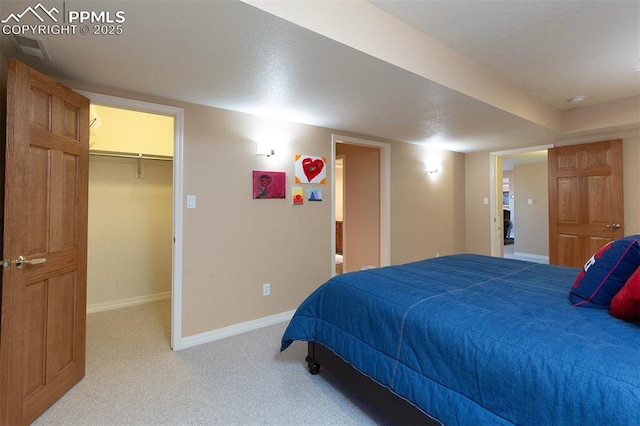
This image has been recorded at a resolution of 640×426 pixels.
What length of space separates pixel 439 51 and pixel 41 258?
9.79ft

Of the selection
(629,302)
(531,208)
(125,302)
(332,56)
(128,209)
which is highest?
(332,56)

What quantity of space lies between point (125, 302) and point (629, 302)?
14.7 feet

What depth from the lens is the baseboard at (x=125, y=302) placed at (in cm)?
346

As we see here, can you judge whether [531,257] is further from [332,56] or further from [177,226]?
[177,226]

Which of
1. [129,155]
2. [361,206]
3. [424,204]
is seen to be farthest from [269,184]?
[424,204]

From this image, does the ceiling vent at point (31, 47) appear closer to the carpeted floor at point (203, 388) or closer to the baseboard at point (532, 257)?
the carpeted floor at point (203, 388)

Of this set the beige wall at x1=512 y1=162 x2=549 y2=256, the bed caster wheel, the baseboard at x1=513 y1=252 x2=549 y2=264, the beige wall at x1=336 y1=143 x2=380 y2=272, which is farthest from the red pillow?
the beige wall at x1=512 y1=162 x2=549 y2=256

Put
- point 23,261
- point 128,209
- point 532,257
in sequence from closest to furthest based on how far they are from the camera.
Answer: point 23,261 < point 128,209 < point 532,257

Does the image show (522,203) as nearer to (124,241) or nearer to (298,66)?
(298,66)

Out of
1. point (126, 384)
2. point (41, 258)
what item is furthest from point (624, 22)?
point (126, 384)

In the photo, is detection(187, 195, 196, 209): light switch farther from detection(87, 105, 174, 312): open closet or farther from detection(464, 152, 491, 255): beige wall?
detection(464, 152, 491, 255): beige wall

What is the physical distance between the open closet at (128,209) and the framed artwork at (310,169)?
1837 millimetres

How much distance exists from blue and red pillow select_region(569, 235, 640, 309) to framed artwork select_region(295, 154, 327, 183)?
2.48 meters

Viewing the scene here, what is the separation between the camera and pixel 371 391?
167cm
